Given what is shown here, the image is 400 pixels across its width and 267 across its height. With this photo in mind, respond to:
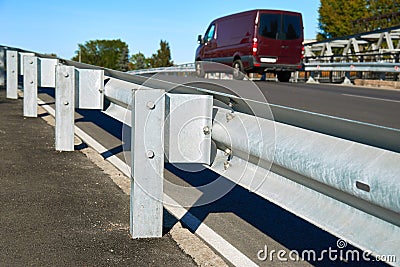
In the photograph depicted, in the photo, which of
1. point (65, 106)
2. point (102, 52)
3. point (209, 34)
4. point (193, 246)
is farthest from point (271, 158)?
point (102, 52)

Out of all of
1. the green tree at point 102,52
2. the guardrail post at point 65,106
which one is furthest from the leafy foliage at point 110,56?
the guardrail post at point 65,106

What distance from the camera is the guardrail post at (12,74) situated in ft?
36.2

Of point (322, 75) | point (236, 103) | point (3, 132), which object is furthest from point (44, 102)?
point (322, 75)

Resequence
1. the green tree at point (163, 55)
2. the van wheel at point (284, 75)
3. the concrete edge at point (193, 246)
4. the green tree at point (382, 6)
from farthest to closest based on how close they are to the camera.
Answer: the green tree at point (163, 55) < the green tree at point (382, 6) < the van wheel at point (284, 75) < the concrete edge at point (193, 246)

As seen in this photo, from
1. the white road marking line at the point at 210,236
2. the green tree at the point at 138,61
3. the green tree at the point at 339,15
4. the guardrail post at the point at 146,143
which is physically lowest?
the white road marking line at the point at 210,236

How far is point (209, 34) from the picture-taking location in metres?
26.1

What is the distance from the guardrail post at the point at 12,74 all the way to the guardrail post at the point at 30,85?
2.57 m

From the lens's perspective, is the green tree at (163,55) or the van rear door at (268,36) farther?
the green tree at (163,55)

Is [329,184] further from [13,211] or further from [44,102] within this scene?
[44,102]

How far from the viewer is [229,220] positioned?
4.23 meters

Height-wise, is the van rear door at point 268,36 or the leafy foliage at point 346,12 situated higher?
the leafy foliage at point 346,12

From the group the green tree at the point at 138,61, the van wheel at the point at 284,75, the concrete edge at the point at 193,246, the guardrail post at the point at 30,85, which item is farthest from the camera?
the green tree at the point at 138,61

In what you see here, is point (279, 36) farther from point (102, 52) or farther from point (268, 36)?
point (102, 52)

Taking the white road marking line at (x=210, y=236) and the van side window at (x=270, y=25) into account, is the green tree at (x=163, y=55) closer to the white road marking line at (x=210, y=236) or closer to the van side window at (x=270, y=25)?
the van side window at (x=270, y=25)
